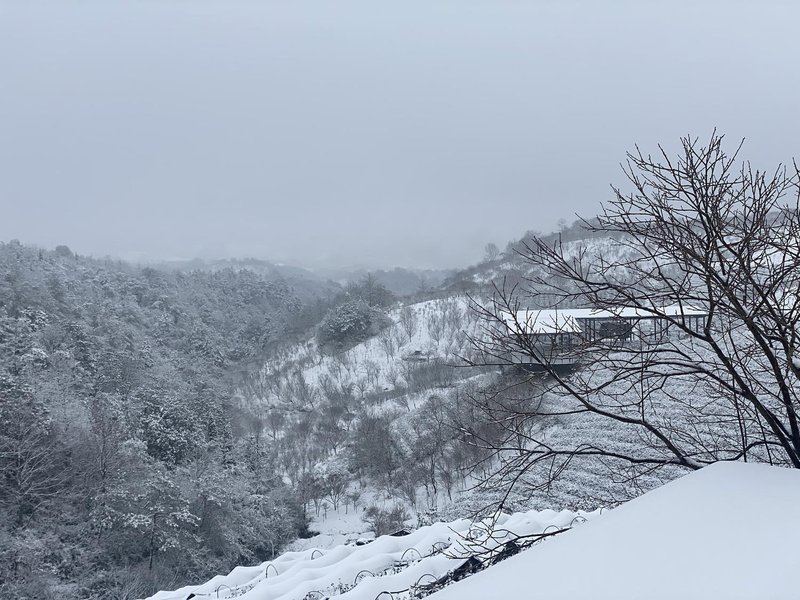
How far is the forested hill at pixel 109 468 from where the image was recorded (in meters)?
13.6

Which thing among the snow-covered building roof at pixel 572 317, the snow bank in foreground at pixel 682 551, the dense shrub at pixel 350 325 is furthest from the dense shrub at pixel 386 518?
the dense shrub at pixel 350 325

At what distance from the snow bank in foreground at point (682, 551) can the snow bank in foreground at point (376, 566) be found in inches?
52.8

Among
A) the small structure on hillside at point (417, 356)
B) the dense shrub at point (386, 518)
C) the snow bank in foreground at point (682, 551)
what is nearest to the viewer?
the snow bank in foreground at point (682, 551)

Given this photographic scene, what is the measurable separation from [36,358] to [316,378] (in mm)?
21717

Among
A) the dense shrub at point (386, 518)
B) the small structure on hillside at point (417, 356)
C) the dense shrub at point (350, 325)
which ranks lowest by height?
the dense shrub at point (386, 518)

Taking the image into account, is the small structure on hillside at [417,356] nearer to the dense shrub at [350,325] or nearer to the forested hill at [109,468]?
the dense shrub at [350,325]

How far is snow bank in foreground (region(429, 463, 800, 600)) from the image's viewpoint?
1307 millimetres

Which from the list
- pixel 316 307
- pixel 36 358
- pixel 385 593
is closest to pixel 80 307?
pixel 36 358

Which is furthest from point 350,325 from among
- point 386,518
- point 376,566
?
point 376,566

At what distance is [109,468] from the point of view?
1562 cm

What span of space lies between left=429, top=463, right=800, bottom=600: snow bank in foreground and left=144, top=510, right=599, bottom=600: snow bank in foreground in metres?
1.34

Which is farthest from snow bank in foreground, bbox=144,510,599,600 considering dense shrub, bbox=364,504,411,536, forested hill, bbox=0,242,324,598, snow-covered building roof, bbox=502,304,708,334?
dense shrub, bbox=364,504,411,536

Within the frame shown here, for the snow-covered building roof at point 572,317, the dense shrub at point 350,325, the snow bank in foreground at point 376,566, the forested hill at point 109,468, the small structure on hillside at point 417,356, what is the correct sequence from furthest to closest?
the dense shrub at point 350,325, the small structure on hillside at point 417,356, the forested hill at point 109,468, the snow-covered building roof at point 572,317, the snow bank in foreground at point 376,566

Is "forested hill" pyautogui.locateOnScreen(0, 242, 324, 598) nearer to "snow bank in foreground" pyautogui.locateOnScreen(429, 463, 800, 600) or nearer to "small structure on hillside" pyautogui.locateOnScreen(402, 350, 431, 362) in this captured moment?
"small structure on hillside" pyautogui.locateOnScreen(402, 350, 431, 362)
